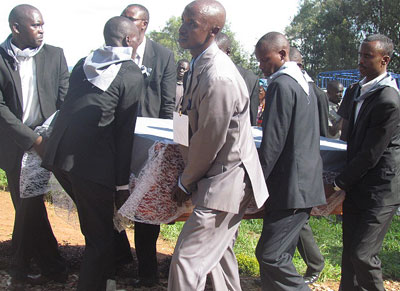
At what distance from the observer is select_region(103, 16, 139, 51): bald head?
9.70 feet

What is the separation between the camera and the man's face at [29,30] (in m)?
3.49

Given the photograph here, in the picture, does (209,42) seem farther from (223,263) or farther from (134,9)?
(134,9)

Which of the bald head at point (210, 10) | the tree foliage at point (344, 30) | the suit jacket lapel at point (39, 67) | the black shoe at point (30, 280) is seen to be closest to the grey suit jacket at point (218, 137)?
the bald head at point (210, 10)

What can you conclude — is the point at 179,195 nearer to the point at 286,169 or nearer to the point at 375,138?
the point at 286,169

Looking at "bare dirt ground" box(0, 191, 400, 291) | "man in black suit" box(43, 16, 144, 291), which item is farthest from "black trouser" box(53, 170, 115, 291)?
"bare dirt ground" box(0, 191, 400, 291)

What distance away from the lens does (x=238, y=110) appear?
2430mm

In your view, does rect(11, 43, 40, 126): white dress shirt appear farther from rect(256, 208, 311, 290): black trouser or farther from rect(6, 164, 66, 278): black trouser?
rect(256, 208, 311, 290): black trouser

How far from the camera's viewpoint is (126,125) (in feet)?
9.64

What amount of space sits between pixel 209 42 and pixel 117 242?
2114 millimetres

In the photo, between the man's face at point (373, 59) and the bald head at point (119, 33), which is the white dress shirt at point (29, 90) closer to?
the bald head at point (119, 33)

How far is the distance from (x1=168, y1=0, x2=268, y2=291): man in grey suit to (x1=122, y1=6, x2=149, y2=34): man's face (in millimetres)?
1852

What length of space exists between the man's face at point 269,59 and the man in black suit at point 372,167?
1.99ft

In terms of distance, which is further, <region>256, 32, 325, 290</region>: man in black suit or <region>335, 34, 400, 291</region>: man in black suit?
<region>335, 34, 400, 291</region>: man in black suit

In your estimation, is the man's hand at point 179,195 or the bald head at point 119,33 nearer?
the man's hand at point 179,195
